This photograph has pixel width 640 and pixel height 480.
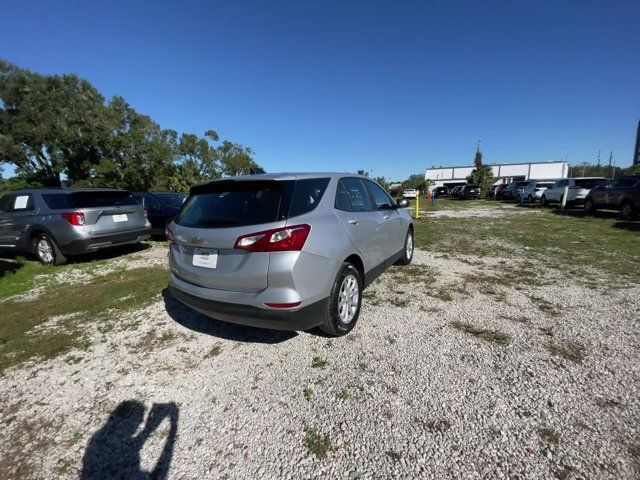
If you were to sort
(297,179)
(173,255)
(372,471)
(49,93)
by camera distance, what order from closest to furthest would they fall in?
1. (372,471)
2. (297,179)
3. (173,255)
4. (49,93)

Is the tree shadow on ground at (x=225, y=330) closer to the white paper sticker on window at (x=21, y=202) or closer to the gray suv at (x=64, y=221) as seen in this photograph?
the gray suv at (x=64, y=221)

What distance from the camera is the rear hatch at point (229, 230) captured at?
101 inches

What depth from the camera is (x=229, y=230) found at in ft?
8.65

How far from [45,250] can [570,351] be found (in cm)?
898

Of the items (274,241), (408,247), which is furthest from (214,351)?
(408,247)

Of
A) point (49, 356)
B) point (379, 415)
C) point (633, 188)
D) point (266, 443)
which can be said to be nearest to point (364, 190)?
point (379, 415)

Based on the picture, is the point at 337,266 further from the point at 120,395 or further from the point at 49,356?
the point at 49,356

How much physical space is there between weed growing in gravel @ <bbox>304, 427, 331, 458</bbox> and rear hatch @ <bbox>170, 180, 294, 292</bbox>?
3.69ft

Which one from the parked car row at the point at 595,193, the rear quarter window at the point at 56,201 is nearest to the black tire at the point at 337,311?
the rear quarter window at the point at 56,201

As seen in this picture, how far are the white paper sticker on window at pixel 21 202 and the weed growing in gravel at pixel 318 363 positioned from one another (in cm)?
740

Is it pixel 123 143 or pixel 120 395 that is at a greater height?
pixel 123 143

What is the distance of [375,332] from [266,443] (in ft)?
5.45

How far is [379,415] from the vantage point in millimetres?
2158

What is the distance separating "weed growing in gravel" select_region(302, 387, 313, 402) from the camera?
235 centimetres
